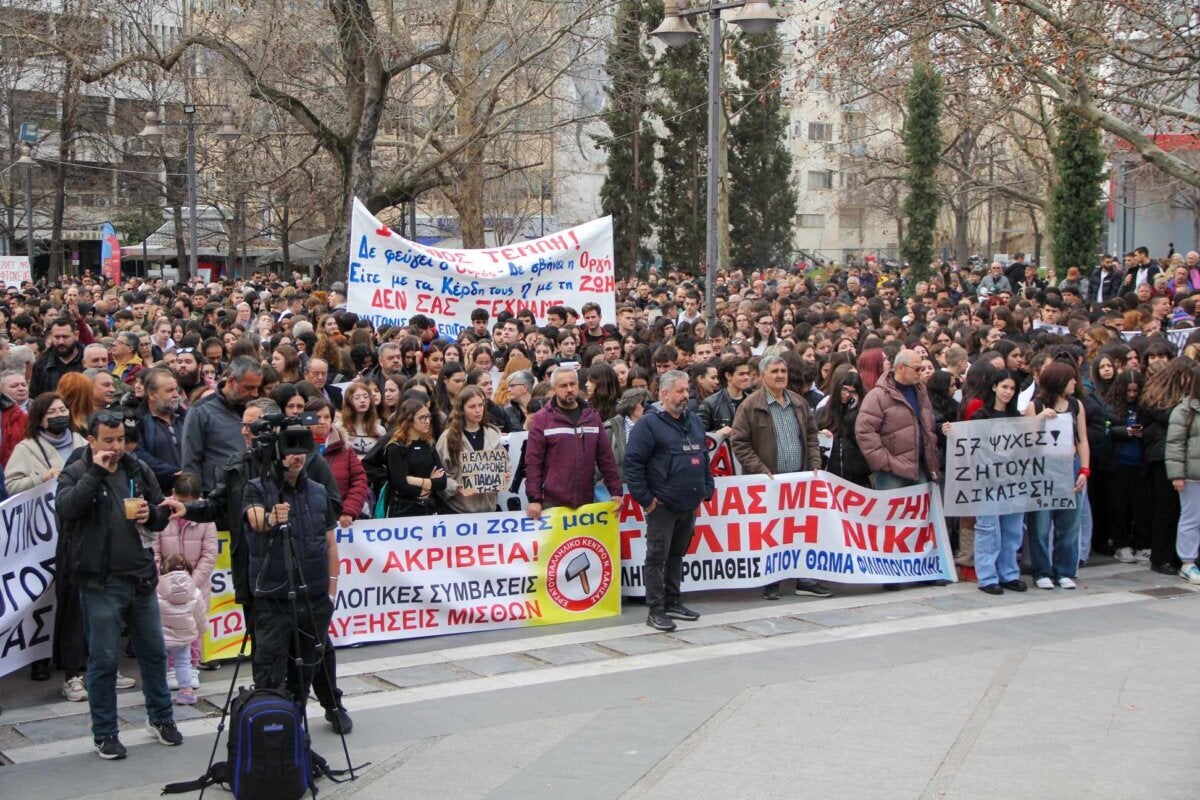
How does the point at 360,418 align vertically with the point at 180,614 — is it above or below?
above

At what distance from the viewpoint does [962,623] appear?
934cm

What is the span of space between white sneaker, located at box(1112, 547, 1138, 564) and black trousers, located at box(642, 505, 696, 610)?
416 centimetres

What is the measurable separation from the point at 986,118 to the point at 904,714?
14.3m

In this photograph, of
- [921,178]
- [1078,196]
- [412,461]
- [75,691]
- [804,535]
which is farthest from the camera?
[921,178]

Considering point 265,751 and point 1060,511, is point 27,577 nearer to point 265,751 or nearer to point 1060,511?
point 265,751

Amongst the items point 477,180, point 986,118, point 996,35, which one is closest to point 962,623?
point 996,35

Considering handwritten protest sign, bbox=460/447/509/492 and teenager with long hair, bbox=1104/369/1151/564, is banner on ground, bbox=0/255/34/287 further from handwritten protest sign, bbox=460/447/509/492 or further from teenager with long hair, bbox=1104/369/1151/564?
teenager with long hair, bbox=1104/369/1151/564

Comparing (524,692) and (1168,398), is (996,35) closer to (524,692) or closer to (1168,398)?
(1168,398)

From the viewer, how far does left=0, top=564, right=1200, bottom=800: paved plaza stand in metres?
6.28

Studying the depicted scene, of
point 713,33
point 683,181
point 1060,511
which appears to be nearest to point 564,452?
point 1060,511

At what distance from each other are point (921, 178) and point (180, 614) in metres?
25.0

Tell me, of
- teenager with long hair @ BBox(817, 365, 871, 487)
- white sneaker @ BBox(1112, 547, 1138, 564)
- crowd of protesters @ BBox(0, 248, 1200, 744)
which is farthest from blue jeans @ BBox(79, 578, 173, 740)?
white sneaker @ BBox(1112, 547, 1138, 564)

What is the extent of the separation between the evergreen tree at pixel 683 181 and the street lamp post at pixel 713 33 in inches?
1148

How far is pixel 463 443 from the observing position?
30.4ft
